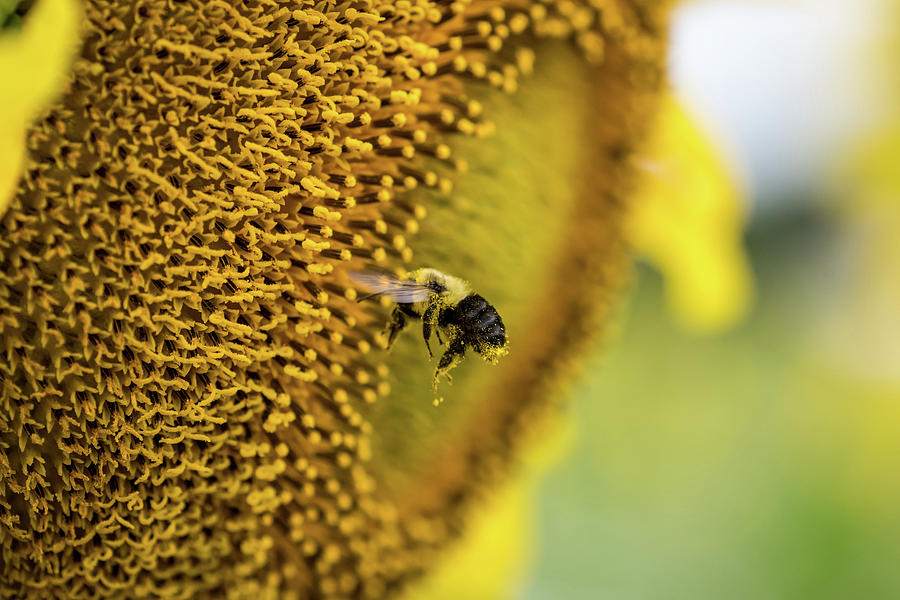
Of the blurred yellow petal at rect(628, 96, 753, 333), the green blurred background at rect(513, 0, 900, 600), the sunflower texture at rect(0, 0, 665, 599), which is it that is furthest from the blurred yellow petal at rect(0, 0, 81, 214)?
the green blurred background at rect(513, 0, 900, 600)

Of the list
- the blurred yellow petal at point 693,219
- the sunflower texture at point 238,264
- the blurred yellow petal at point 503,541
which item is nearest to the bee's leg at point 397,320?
the sunflower texture at point 238,264

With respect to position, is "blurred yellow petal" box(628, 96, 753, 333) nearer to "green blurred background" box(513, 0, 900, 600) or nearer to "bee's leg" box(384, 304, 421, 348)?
"green blurred background" box(513, 0, 900, 600)

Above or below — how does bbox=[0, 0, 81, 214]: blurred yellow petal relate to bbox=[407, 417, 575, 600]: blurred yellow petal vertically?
below

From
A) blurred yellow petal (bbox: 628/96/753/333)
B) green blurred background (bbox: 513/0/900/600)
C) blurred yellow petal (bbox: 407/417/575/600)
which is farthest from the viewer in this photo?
green blurred background (bbox: 513/0/900/600)

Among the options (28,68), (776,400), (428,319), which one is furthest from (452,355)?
(776,400)

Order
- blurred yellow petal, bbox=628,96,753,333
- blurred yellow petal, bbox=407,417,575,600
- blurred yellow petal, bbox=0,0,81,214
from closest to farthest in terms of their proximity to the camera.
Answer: blurred yellow petal, bbox=0,0,81,214
blurred yellow petal, bbox=407,417,575,600
blurred yellow petal, bbox=628,96,753,333

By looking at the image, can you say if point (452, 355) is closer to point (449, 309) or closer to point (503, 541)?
point (449, 309)

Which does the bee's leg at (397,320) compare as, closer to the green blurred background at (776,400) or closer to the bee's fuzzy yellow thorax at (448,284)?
the bee's fuzzy yellow thorax at (448,284)
